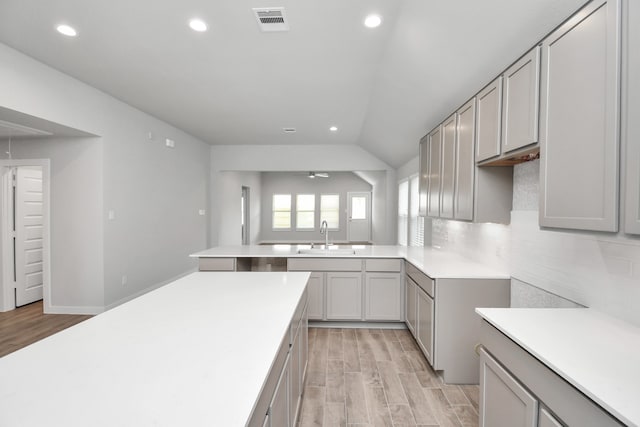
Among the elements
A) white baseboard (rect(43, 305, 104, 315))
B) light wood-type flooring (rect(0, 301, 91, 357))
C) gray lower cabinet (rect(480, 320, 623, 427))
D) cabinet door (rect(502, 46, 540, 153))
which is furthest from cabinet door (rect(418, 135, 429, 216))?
light wood-type flooring (rect(0, 301, 91, 357))

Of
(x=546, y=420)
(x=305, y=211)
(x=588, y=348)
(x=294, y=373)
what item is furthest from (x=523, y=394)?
(x=305, y=211)

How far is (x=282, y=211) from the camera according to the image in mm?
11836

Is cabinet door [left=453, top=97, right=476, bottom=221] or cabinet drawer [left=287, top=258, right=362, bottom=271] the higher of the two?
cabinet door [left=453, top=97, right=476, bottom=221]

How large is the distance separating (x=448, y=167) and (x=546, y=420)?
7.19 ft

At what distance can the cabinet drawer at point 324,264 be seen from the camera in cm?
366

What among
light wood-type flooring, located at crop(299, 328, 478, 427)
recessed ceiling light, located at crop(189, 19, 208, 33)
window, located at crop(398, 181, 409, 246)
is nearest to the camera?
light wood-type flooring, located at crop(299, 328, 478, 427)

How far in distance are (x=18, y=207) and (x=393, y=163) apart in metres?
6.21

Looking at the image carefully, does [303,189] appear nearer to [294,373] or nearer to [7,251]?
[7,251]

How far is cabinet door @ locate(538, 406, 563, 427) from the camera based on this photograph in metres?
1.12

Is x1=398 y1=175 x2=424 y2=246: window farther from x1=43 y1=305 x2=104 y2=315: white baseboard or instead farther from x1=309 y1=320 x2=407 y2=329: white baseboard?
x1=43 y1=305 x2=104 y2=315: white baseboard

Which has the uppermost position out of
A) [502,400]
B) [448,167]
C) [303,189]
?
[303,189]

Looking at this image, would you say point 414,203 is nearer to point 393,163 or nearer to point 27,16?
point 393,163

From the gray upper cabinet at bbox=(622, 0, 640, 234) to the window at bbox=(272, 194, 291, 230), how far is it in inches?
431

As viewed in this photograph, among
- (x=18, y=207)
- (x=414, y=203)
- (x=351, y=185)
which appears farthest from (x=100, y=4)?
(x=351, y=185)
